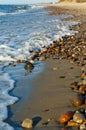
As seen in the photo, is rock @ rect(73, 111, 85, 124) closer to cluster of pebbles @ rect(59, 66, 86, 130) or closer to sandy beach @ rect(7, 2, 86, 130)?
cluster of pebbles @ rect(59, 66, 86, 130)

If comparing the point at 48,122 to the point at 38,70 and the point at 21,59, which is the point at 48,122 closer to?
the point at 38,70

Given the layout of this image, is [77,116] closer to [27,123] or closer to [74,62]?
[27,123]

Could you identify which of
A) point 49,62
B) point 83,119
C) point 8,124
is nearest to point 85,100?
point 83,119

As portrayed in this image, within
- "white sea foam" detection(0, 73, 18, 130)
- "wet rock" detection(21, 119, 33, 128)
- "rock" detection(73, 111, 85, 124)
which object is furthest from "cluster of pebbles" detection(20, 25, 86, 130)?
"white sea foam" detection(0, 73, 18, 130)

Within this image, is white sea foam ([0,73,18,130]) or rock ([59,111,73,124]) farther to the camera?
white sea foam ([0,73,18,130])

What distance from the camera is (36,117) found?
16.5ft

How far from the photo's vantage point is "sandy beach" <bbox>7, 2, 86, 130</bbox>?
4.96 m

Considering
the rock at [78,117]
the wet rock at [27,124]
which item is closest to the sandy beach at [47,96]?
the wet rock at [27,124]

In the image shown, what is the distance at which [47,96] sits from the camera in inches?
237

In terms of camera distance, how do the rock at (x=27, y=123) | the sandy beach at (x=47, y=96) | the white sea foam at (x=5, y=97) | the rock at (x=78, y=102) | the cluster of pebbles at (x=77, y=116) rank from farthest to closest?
1. the rock at (x=78, y=102)
2. the sandy beach at (x=47, y=96)
3. the white sea foam at (x=5, y=97)
4. the rock at (x=27, y=123)
5. the cluster of pebbles at (x=77, y=116)

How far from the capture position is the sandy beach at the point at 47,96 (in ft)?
16.3

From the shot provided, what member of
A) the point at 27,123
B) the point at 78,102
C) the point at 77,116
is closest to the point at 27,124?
the point at 27,123

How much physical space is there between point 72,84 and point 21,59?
3.56 meters

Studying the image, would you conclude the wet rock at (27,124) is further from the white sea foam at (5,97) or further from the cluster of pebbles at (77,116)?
the cluster of pebbles at (77,116)
